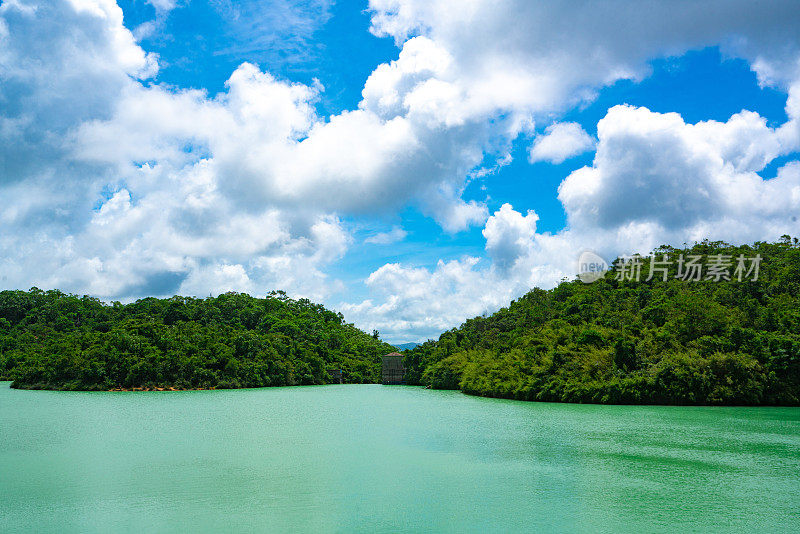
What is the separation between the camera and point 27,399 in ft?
98.4

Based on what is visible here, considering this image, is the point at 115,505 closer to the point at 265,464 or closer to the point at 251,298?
the point at 265,464

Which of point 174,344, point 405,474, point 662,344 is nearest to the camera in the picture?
point 405,474

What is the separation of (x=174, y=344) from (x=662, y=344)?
3283cm

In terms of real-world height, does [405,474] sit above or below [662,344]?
below

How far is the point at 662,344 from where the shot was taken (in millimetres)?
24719

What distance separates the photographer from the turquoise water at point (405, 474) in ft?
26.2

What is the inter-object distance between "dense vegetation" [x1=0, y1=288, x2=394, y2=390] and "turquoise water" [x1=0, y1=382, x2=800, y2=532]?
19.1m

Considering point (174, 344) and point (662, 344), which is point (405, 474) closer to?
point (662, 344)

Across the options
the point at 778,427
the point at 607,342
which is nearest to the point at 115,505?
the point at 778,427

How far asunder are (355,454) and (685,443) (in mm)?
8536

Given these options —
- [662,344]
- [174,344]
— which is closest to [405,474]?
[662,344]

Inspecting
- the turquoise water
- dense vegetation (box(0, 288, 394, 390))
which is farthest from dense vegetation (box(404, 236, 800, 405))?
dense vegetation (box(0, 288, 394, 390))

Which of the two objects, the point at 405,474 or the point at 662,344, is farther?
the point at 662,344

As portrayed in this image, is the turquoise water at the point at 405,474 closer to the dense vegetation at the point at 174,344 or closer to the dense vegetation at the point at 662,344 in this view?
the dense vegetation at the point at 662,344
